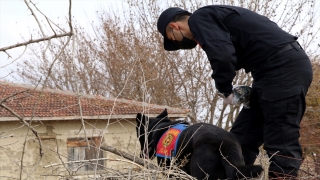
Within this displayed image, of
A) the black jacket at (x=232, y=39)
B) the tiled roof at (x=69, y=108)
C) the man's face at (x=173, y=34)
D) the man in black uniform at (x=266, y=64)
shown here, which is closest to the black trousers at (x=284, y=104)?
the man in black uniform at (x=266, y=64)

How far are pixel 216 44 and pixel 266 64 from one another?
0.49 metres

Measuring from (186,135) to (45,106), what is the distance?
1132 cm

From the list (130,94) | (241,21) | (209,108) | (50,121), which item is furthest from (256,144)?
(130,94)

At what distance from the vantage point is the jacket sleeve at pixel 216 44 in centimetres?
361

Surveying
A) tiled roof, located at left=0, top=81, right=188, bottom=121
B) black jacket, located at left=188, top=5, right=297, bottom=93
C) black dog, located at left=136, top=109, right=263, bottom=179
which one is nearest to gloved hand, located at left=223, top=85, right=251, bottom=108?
black jacket, located at left=188, top=5, right=297, bottom=93

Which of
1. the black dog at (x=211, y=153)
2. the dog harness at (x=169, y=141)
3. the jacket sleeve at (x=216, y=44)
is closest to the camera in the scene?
the jacket sleeve at (x=216, y=44)

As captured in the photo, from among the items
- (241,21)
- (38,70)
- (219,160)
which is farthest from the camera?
(38,70)

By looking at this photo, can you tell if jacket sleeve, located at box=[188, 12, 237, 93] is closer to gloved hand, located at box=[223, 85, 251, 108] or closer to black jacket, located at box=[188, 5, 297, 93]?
black jacket, located at box=[188, 5, 297, 93]

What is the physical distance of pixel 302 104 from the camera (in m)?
3.80

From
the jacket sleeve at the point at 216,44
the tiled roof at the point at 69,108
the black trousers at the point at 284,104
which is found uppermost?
the jacket sleeve at the point at 216,44

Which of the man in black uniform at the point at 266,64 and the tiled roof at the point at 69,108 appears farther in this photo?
the tiled roof at the point at 69,108

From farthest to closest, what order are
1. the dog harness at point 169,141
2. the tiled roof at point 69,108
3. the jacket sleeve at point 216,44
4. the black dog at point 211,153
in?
the tiled roof at point 69,108 → the dog harness at point 169,141 → the black dog at point 211,153 → the jacket sleeve at point 216,44

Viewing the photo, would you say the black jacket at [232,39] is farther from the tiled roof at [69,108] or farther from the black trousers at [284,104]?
the tiled roof at [69,108]

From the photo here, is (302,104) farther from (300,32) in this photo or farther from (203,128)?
(300,32)
